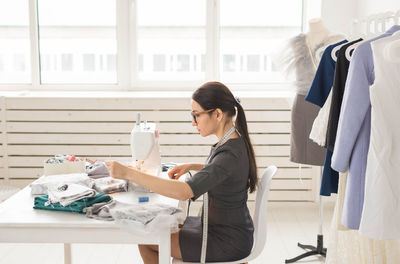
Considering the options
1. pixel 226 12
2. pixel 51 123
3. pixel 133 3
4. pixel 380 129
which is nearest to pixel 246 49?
pixel 226 12

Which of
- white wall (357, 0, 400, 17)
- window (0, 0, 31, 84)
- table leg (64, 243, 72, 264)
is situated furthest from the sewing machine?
window (0, 0, 31, 84)

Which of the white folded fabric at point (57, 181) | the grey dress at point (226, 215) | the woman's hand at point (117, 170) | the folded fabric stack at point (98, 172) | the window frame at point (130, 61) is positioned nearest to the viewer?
the woman's hand at point (117, 170)

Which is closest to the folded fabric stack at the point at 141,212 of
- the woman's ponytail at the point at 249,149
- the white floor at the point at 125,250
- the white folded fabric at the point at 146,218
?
the white folded fabric at the point at 146,218

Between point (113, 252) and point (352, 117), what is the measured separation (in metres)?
2.11

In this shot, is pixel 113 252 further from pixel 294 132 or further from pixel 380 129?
pixel 380 129

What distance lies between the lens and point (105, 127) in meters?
4.47

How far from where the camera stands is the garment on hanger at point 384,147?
1944mm

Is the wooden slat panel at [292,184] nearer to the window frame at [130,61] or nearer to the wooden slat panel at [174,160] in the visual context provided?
the wooden slat panel at [174,160]

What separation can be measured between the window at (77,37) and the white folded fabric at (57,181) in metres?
2.62

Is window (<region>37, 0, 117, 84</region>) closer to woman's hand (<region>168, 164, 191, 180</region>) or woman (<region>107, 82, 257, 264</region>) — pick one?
woman's hand (<region>168, 164, 191, 180</region>)

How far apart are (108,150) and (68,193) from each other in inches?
94.2

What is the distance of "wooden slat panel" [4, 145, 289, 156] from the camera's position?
4.46 metres

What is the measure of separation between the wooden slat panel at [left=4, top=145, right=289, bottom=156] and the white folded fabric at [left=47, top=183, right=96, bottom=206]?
2263mm

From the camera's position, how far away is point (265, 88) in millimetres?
4988
